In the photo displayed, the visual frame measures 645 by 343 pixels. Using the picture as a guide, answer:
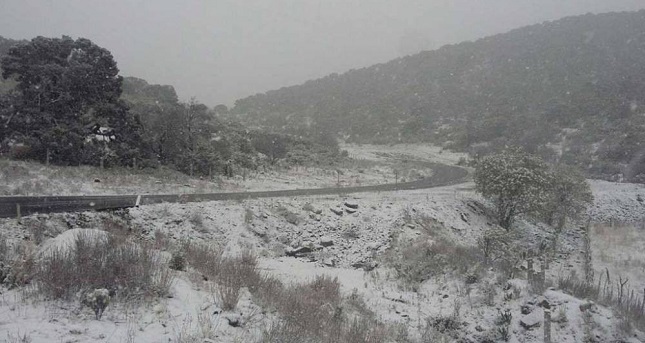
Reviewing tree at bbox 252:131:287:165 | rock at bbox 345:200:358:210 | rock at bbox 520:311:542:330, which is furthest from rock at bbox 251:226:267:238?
tree at bbox 252:131:287:165

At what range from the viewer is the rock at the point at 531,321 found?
31.6ft

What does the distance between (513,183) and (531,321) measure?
13162 mm

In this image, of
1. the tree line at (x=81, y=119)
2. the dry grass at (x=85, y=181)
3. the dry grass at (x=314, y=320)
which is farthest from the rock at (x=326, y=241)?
the tree line at (x=81, y=119)

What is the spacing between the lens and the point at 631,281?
1544 cm

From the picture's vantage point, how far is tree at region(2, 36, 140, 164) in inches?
865

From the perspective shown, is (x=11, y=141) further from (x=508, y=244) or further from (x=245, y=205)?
(x=508, y=244)

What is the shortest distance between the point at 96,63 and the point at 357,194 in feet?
63.0

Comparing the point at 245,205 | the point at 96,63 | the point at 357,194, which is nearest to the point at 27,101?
the point at 96,63

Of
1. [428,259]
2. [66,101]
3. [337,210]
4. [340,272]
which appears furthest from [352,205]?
[66,101]

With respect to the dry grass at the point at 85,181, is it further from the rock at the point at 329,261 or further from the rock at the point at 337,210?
the rock at the point at 329,261

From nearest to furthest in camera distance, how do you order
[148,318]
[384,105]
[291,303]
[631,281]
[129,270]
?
1. [148,318]
2. [129,270]
3. [291,303]
4. [631,281]
5. [384,105]

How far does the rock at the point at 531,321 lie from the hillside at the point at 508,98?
3791cm

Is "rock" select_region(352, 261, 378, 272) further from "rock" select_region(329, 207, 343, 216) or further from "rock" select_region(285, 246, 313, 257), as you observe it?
"rock" select_region(329, 207, 343, 216)

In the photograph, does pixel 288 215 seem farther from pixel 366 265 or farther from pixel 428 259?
pixel 428 259
